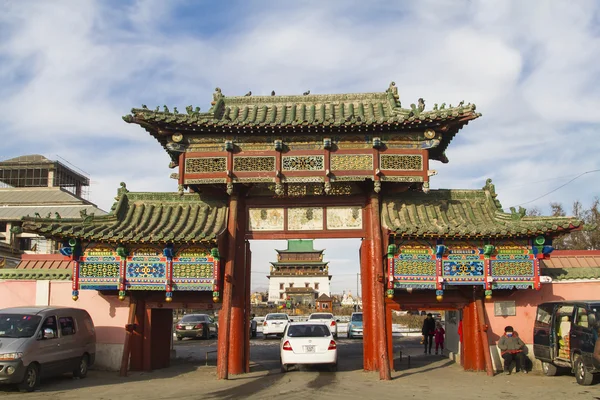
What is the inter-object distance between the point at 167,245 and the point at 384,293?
20.5 ft

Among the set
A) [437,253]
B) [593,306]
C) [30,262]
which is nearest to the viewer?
[593,306]

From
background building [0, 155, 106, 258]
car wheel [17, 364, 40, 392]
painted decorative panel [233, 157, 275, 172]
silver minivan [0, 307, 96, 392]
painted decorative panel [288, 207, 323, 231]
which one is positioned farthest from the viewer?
background building [0, 155, 106, 258]

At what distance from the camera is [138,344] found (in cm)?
1617

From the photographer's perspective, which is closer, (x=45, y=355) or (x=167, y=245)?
(x=45, y=355)

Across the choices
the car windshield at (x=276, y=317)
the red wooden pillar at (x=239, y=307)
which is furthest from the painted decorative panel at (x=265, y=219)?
the car windshield at (x=276, y=317)

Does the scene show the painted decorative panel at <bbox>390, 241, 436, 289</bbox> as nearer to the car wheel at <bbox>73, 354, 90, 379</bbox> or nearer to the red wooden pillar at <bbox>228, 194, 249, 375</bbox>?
the red wooden pillar at <bbox>228, 194, 249, 375</bbox>

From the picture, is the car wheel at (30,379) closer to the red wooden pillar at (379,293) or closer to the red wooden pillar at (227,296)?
the red wooden pillar at (227,296)

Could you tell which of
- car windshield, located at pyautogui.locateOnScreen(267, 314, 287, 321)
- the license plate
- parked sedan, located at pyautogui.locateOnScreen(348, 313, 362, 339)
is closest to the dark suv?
the license plate

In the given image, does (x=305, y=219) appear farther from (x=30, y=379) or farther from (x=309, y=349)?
(x=30, y=379)

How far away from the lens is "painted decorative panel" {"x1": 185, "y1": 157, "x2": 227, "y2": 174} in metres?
15.7

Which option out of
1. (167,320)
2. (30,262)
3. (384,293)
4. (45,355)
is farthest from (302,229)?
(30,262)

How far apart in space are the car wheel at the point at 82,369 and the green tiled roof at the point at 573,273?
13.5 m

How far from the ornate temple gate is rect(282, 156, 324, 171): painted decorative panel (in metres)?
0.03

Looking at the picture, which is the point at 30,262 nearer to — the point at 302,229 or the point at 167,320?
the point at 167,320
